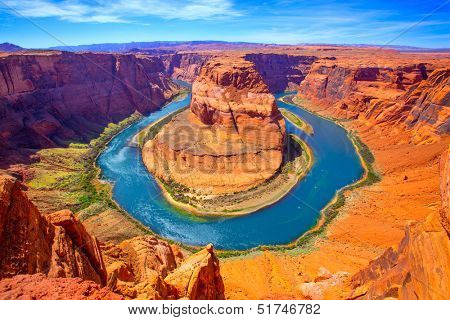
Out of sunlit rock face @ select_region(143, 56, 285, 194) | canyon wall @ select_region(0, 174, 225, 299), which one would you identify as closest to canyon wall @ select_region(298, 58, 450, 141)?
sunlit rock face @ select_region(143, 56, 285, 194)

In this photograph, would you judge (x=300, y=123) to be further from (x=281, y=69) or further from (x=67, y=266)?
(x=67, y=266)

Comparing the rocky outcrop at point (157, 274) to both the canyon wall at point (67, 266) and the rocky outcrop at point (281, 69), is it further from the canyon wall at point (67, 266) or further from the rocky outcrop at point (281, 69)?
the rocky outcrop at point (281, 69)

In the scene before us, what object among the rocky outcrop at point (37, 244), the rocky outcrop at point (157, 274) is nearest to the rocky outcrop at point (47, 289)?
the rocky outcrop at point (37, 244)

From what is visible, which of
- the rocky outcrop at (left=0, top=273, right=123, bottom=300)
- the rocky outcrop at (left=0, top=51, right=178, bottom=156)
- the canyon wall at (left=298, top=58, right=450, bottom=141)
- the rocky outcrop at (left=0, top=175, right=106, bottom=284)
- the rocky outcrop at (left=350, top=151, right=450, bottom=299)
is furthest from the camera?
the rocky outcrop at (left=0, top=51, right=178, bottom=156)

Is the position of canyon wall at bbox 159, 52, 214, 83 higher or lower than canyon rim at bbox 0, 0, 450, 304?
higher

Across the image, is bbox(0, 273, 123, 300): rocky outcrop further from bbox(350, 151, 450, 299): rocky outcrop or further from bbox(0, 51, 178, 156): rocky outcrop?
bbox(0, 51, 178, 156): rocky outcrop

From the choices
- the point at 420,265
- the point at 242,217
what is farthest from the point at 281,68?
the point at 420,265

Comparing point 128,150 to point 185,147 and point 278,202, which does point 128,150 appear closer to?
point 185,147
